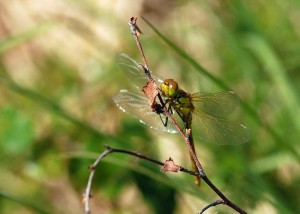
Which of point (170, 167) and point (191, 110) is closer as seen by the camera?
point (170, 167)

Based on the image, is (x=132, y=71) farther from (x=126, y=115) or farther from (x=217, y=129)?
(x=126, y=115)

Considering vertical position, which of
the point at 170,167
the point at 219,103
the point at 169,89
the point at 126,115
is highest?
the point at 126,115

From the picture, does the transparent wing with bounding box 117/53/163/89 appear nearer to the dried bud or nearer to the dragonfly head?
the dragonfly head

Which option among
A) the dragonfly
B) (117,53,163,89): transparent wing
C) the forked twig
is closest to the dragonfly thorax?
the dragonfly

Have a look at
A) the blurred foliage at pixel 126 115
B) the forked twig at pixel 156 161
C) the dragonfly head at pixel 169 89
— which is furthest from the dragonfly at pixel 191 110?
the forked twig at pixel 156 161

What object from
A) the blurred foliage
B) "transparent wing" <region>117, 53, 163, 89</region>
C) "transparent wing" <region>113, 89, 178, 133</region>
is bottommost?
"transparent wing" <region>113, 89, 178, 133</region>

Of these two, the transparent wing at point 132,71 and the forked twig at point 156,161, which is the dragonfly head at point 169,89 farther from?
the forked twig at point 156,161

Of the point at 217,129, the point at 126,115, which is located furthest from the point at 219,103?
the point at 126,115
